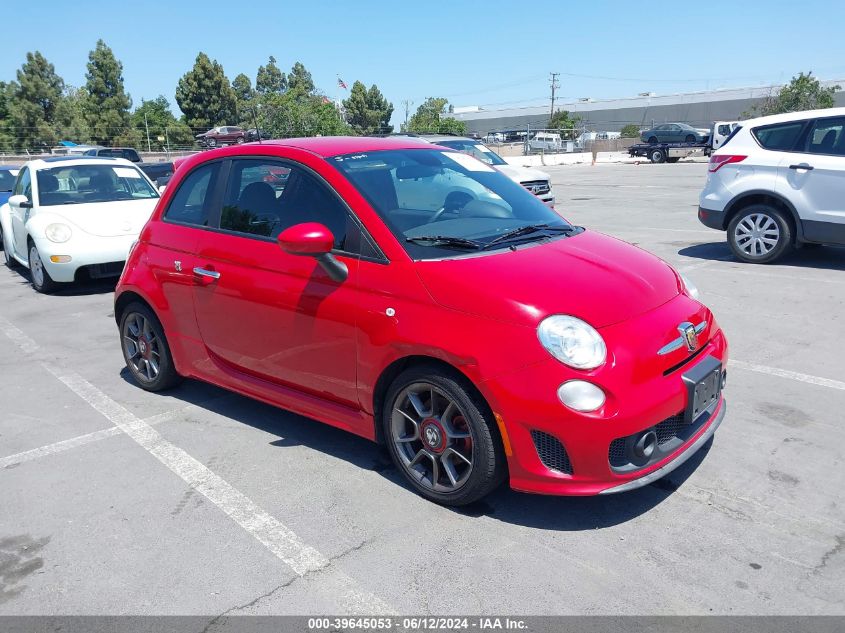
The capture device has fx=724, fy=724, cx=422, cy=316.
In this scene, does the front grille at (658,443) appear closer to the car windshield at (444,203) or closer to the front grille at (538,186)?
the car windshield at (444,203)

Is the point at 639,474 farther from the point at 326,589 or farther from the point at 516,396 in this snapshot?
the point at 326,589

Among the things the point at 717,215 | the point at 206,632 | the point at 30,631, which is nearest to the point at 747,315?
the point at 717,215

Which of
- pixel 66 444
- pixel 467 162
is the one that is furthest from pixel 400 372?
pixel 66 444

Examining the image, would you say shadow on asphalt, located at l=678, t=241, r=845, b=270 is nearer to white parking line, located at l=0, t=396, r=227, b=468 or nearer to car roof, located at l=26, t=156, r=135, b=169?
white parking line, located at l=0, t=396, r=227, b=468

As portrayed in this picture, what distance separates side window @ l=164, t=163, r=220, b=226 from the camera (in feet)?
15.3

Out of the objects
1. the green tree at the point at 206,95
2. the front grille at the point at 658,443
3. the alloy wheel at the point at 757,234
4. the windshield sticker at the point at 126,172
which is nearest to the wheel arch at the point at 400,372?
the front grille at the point at 658,443

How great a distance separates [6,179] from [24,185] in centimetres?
469

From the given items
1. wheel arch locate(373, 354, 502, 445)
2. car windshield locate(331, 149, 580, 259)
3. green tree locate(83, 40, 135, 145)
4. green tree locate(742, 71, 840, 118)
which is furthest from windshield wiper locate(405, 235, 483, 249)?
green tree locate(83, 40, 135, 145)

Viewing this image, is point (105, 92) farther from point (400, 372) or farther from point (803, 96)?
point (400, 372)

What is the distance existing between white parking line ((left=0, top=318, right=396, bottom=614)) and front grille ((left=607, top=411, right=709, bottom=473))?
1156 millimetres

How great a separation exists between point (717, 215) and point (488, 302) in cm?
671

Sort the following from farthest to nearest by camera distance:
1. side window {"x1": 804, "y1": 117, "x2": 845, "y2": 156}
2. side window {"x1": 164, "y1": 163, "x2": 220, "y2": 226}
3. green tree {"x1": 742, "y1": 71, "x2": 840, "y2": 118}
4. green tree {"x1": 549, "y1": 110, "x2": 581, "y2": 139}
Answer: green tree {"x1": 549, "y1": 110, "x2": 581, "y2": 139}
green tree {"x1": 742, "y1": 71, "x2": 840, "y2": 118}
side window {"x1": 804, "y1": 117, "x2": 845, "y2": 156}
side window {"x1": 164, "y1": 163, "x2": 220, "y2": 226}

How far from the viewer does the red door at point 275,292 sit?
3805 mm

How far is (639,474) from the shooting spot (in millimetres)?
3182
